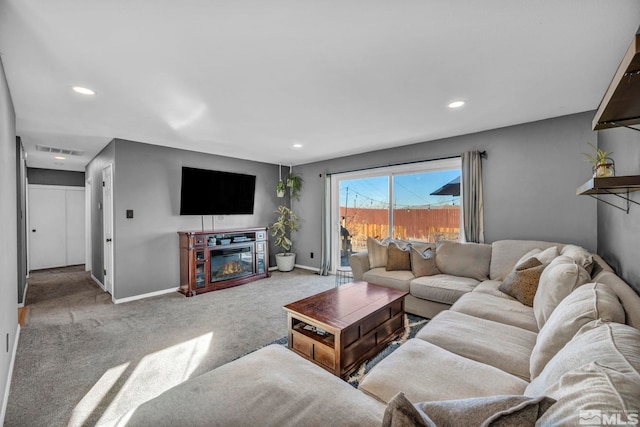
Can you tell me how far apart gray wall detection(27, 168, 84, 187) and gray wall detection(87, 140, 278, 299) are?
90.2 inches

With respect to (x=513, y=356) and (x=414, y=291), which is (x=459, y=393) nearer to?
(x=513, y=356)

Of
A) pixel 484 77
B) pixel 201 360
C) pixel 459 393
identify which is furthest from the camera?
pixel 201 360

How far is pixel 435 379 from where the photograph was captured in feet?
Answer: 4.25

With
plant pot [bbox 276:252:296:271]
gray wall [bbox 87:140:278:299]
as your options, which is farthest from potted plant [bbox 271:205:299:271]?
gray wall [bbox 87:140:278:299]

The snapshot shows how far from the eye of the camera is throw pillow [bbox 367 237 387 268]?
3875 mm

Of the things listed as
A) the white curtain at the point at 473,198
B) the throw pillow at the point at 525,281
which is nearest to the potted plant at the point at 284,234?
the white curtain at the point at 473,198

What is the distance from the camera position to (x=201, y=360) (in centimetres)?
239

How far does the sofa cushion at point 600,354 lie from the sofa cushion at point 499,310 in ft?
3.46

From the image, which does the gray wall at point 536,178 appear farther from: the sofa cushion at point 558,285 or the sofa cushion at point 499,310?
the sofa cushion at point 558,285

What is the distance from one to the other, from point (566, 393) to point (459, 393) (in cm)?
63

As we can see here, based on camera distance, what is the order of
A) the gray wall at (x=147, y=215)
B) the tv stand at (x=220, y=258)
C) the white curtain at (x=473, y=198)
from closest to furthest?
the white curtain at (x=473, y=198)
the gray wall at (x=147, y=215)
the tv stand at (x=220, y=258)

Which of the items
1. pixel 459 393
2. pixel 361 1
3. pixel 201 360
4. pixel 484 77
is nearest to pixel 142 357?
pixel 201 360

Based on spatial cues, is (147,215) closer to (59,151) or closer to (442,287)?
(59,151)

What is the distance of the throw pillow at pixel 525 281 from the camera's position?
2326 mm
